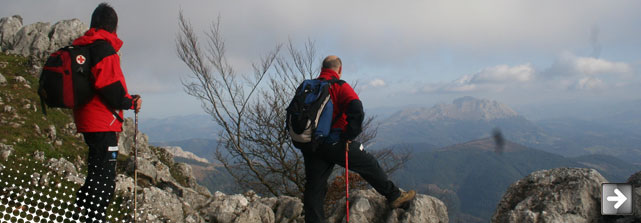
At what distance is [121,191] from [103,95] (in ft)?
15.2

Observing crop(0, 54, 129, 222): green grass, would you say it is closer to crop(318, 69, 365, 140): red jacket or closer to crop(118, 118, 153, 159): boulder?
crop(118, 118, 153, 159): boulder

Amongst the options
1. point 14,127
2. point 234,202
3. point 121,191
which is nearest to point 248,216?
point 234,202

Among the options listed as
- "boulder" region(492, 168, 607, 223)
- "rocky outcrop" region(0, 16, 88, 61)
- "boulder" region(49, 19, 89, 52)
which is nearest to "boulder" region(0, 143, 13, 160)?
"boulder" region(492, 168, 607, 223)

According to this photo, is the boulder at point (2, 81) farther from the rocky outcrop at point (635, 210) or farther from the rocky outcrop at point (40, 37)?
the rocky outcrop at point (635, 210)

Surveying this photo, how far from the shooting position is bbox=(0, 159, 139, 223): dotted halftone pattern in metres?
5.41

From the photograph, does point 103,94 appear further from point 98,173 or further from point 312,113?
point 312,113

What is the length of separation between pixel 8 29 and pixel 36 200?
135 ft

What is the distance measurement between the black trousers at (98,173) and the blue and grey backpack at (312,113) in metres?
2.57

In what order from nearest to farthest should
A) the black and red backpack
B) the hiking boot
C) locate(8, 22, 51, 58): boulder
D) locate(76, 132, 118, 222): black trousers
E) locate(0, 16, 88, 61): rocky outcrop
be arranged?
the black and red backpack, locate(76, 132, 118, 222): black trousers, the hiking boot, locate(8, 22, 51, 58): boulder, locate(0, 16, 88, 61): rocky outcrop

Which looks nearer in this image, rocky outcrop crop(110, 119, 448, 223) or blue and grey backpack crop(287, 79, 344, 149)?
blue and grey backpack crop(287, 79, 344, 149)

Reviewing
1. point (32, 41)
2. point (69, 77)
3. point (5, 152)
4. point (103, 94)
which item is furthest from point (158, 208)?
point (32, 41)

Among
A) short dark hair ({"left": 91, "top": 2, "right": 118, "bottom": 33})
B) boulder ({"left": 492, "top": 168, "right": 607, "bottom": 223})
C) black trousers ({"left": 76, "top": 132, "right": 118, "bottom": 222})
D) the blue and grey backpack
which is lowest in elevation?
boulder ({"left": 492, "top": 168, "right": 607, "bottom": 223})

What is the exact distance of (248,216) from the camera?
6898 millimetres

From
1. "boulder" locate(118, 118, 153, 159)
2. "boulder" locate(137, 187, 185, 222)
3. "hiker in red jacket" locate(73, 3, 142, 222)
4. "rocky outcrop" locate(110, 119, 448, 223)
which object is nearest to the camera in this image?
"hiker in red jacket" locate(73, 3, 142, 222)
